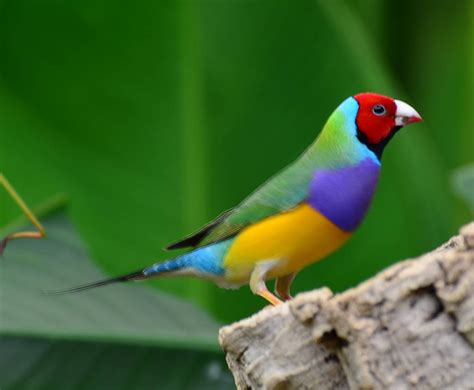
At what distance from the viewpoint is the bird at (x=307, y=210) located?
64.2 inches

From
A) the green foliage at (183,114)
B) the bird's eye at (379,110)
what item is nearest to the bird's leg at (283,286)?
the bird's eye at (379,110)

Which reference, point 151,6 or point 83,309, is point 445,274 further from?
point 151,6

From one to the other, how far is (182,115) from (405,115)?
1.30m

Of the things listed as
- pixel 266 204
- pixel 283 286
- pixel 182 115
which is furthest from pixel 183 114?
pixel 266 204

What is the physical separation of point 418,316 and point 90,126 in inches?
71.5

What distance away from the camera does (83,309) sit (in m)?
2.38

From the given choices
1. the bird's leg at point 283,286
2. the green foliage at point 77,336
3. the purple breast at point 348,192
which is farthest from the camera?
the green foliage at point 77,336

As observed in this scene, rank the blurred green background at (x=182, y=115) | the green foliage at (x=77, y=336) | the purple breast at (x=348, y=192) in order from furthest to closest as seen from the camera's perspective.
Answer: the blurred green background at (x=182, y=115)
the green foliage at (x=77, y=336)
the purple breast at (x=348, y=192)

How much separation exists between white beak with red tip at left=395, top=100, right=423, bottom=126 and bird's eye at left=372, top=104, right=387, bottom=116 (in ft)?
0.07

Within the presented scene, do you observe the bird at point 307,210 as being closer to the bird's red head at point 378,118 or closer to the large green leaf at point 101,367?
the bird's red head at point 378,118

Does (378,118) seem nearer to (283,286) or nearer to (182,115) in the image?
(283,286)

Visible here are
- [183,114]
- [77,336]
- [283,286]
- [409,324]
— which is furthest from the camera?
[183,114]

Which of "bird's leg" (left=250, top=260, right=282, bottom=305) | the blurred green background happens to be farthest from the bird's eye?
the blurred green background

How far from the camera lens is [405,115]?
1633 millimetres
